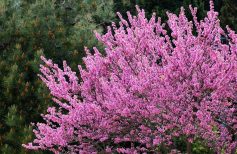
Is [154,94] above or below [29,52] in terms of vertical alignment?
below

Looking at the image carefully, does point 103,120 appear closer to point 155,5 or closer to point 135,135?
point 135,135

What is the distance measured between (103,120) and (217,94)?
4.32ft

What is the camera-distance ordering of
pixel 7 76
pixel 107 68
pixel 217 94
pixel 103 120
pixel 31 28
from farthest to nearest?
pixel 31 28
pixel 7 76
pixel 107 68
pixel 103 120
pixel 217 94

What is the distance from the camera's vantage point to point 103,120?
4941mm

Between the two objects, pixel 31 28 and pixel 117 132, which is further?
pixel 31 28

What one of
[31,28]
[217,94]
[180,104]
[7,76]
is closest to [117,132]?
[180,104]

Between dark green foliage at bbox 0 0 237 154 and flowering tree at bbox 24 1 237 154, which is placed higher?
dark green foliage at bbox 0 0 237 154

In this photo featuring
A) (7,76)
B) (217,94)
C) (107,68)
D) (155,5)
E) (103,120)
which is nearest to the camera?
(217,94)

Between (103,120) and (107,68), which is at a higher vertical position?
(107,68)

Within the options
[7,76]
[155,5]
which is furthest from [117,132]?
[155,5]

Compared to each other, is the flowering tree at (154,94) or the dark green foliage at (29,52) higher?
the dark green foliage at (29,52)

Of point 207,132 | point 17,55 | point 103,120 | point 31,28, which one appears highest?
point 31,28

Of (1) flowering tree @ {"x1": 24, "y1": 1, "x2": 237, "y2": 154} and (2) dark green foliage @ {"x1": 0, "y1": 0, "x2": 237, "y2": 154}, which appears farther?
(2) dark green foliage @ {"x1": 0, "y1": 0, "x2": 237, "y2": 154}

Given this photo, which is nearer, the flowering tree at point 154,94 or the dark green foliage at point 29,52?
the flowering tree at point 154,94
